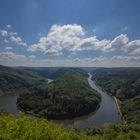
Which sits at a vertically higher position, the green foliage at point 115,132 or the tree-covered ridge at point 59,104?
the green foliage at point 115,132

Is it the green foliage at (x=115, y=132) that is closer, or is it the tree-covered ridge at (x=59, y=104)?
the green foliage at (x=115, y=132)

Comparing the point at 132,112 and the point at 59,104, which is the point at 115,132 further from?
the point at 59,104

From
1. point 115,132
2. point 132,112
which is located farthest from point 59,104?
point 115,132

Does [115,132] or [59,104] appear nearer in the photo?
[115,132]

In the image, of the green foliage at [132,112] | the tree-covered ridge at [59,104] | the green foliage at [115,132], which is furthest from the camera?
the tree-covered ridge at [59,104]

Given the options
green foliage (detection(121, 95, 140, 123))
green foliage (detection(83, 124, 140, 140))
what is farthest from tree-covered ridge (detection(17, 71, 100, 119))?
green foliage (detection(83, 124, 140, 140))

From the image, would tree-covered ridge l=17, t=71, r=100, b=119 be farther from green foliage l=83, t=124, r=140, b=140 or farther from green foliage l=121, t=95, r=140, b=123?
green foliage l=83, t=124, r=140, b=140

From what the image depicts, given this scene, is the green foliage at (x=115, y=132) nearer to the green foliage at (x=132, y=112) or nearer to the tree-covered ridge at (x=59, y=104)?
the green foliage at (x=132, y=112)

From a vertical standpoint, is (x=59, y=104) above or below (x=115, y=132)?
below

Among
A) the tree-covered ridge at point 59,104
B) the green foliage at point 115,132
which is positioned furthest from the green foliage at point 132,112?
the green foliage at point 115,132

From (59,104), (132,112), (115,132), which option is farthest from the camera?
(59,104)

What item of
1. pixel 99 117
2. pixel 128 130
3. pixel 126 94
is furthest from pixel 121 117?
pixel 126 94

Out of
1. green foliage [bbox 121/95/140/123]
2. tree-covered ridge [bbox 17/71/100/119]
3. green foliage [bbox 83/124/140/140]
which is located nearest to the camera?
green foliage [bbox 83/124/140/140]
